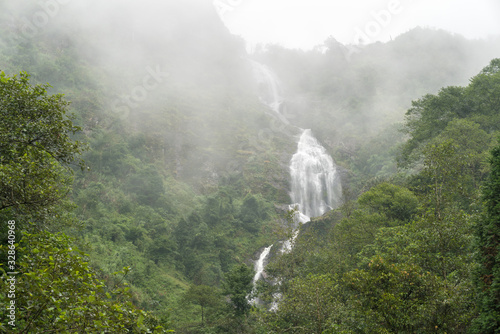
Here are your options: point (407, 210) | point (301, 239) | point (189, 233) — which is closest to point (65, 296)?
point (301, 239)

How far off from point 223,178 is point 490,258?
45.5 metres

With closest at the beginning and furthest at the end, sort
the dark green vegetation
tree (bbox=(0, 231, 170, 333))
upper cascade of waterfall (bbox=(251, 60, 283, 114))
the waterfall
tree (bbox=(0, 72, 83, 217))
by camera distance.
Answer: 1. tree (bbox=(0, 231, 170, 333))
2. tree (bbox=(0, 72, 83, 217))
3. the dark green vegetation
4. the waterfall
5. upper cascade of waterfall (bbox=(251, 60, 283, 114))

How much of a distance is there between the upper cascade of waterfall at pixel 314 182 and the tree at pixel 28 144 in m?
43.1

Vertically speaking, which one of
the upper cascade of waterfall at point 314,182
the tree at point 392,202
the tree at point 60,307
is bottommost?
the tree at point 60,307

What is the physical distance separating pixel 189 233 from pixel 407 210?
24059mm

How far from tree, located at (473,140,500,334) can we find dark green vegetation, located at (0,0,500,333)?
6 centimetres

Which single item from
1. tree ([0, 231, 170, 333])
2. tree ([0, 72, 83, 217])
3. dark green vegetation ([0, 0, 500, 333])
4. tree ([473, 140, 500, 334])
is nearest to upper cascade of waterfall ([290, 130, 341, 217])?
dark green vegetation ([0, 0, 500, 333])

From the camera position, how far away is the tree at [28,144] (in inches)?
302

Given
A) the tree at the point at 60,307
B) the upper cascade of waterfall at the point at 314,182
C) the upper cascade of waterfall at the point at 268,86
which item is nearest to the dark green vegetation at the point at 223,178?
the tree at the point at 60,307

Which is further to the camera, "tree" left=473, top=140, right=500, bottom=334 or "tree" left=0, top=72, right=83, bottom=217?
"tree" left=473, top=140, right=500, bottom=334

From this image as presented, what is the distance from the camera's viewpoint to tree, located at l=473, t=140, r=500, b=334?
7.97m

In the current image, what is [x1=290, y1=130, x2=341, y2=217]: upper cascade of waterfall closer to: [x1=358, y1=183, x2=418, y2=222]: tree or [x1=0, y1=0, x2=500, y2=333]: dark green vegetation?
[x1=0, y1=0, x2=500, y2=333]: dark green vegetation

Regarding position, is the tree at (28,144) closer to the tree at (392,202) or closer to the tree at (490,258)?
the tree at (490,258)

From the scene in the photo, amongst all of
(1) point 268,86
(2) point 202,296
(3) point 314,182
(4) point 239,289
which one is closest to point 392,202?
(4) point 239,289
